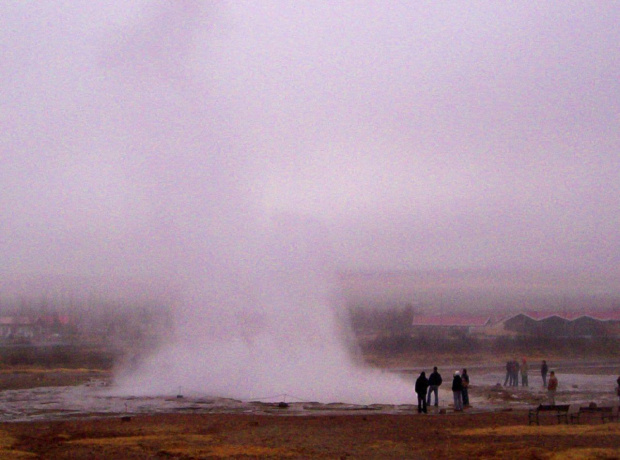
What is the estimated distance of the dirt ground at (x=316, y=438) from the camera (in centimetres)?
1467

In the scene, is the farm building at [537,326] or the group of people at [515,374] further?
the farm building at [537,326]

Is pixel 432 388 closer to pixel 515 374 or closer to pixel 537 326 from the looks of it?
pixel 515 374

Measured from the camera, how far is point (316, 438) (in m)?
16.6

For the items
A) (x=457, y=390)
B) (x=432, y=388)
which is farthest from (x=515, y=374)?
(x=457, y=390)

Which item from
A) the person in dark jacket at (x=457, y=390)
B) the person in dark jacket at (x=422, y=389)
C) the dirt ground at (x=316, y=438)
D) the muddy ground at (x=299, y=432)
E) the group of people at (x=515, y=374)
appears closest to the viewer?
the dirt ground at (x=316, y=438)

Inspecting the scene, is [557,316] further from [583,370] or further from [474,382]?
[474,382]

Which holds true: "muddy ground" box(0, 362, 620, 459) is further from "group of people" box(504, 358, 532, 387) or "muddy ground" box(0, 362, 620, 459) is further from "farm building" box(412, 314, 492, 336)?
"farm building" box(412, 314, 492, 336)

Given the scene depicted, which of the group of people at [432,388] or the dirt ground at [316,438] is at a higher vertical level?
the group of people at [432,388]

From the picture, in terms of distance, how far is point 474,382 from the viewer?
32.8m

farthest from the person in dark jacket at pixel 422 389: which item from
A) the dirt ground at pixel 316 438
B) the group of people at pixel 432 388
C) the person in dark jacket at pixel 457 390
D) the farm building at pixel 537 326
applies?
the farm building at pixel 537 326

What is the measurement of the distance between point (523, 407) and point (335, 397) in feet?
21.8

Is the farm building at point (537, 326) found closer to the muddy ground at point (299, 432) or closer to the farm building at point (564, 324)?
the farm building at point (564, 324)

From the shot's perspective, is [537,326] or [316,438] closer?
[316,438]

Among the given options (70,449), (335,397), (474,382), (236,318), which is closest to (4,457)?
(70,449)
